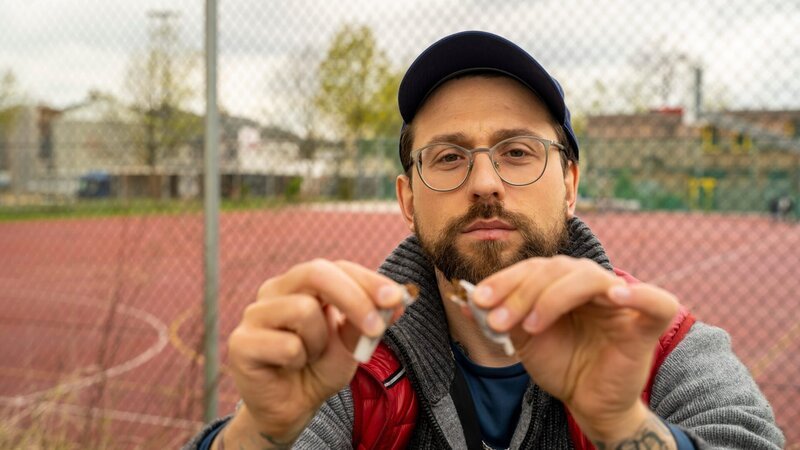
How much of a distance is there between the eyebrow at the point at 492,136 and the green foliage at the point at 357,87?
2539 mm

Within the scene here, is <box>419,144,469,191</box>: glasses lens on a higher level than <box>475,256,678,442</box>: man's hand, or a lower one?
higher

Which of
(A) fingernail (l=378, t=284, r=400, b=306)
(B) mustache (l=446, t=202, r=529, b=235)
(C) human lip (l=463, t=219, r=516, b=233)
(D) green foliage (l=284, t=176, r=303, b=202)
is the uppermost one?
(B) mustache (l=446, t=202, r=529, b=235)

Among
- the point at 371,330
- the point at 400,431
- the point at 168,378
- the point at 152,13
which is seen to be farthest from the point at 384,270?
the point at 168,378

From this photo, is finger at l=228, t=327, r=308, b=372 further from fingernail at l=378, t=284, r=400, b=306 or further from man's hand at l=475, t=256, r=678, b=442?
man's hand at l=475, t=256, r=678, b=442

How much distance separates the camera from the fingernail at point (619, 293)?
1.09m

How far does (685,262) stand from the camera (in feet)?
55.0

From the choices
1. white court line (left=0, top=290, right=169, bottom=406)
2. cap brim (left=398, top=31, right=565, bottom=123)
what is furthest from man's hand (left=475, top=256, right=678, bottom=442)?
white court line (left=0, top=290, right=169, bottom=406)

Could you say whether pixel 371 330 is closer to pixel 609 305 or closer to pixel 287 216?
pixel 609 305

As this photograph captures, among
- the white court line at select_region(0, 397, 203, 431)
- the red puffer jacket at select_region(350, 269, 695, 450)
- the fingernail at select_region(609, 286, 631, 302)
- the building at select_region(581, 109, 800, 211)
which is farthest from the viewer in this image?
the building at select_region(581, 109, 800, 211)

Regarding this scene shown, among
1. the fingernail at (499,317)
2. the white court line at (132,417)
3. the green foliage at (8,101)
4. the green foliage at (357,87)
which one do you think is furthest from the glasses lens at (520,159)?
the green foliage at (8,101)

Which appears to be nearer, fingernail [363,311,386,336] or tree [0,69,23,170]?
fingernail [363,311,386,336]

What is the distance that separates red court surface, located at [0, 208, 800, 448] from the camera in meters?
4.57

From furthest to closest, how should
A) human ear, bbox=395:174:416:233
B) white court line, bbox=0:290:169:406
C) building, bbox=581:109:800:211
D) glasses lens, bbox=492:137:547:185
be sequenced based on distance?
building, bbox=581:109:800:211
white court line, bbox=0:290:169:406
human ear, bbox=395:174:416:233
glasses lens, bbox=492:137:547:185

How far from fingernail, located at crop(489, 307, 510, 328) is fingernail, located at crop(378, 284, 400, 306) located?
16 cm
